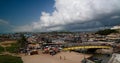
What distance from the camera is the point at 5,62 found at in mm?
62250

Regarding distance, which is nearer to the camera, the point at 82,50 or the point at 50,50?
the point at 50,50

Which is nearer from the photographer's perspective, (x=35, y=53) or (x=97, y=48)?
(x=35, y=53)

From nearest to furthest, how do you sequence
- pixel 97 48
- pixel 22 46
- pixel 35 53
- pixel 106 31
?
A: pixel 35 53, pixel 97 48, pixel 22 46, pixel 106 31

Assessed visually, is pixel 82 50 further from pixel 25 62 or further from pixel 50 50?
pixel 25 62

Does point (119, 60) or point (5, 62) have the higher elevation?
point (119, 60)

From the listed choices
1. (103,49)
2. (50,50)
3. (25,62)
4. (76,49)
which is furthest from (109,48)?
(25,62)

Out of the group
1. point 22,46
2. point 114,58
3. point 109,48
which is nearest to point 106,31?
point 109,48

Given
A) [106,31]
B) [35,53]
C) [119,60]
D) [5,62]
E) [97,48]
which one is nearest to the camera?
[119,60]

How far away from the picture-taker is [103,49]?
9231 centimetres

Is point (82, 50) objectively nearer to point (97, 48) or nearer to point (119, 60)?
point (97, 48)

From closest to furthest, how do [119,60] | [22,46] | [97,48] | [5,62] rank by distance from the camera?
[119,60] < [5,62] < [97,48] < [22,46]

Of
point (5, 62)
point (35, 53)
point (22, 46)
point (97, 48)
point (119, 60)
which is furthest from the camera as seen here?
point (22, 46)

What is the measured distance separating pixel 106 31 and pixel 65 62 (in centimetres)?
13230

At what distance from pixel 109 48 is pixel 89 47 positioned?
35.3 ft
